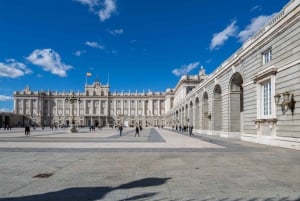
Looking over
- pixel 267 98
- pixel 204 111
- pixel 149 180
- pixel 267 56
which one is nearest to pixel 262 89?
pixel 267 98

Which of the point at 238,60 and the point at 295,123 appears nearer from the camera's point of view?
the point at 295,123

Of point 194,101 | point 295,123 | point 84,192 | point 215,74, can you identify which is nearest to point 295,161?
point 295,123

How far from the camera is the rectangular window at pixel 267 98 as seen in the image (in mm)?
19750

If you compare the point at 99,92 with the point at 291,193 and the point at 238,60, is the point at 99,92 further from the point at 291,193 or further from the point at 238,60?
the point at 291,193

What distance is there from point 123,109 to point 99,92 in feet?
50.0

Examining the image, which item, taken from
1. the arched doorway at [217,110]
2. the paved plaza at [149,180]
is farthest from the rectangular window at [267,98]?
the arched doorway at [217,110]

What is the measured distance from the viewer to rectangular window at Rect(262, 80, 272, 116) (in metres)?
19.8

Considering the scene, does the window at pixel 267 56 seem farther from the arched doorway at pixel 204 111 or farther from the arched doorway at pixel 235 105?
the arched doorway at pixel 204 111

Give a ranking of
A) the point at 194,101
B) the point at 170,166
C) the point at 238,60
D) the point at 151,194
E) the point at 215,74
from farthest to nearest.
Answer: the point at 194,101 < the point at 215,74 < the point at 238,60 < the point at 170,166 < the point at 151,194

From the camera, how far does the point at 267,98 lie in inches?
798

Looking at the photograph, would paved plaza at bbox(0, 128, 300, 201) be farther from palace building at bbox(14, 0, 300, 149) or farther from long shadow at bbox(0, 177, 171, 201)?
palace building at bbox(14, 0, 300, 149)

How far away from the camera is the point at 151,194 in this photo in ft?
21.0

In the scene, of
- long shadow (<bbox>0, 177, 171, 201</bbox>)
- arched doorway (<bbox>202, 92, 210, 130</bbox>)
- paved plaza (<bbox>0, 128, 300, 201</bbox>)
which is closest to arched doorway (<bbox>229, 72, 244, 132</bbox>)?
arched doorway (<bbox>202, 92, 210, 130</bbox>)

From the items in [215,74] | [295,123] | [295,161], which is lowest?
[295,161]
